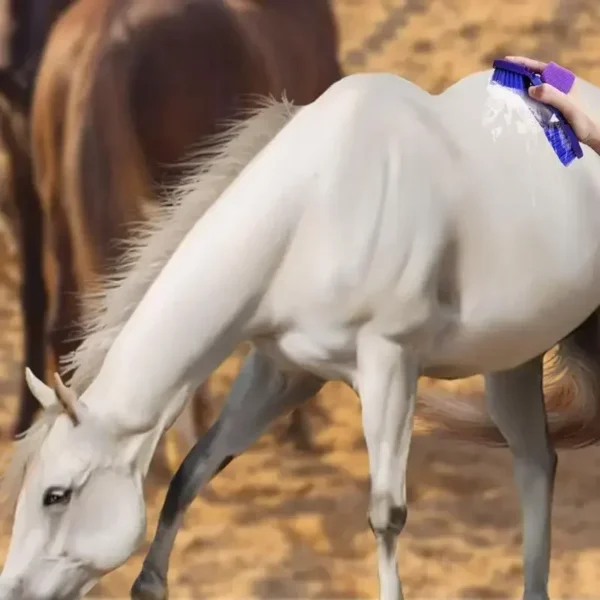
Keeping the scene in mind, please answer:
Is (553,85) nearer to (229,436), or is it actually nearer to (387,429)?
(387,429)

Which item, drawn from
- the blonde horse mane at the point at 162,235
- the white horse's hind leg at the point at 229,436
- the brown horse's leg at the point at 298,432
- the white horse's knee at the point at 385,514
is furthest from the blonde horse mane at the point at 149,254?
the brown horse's leg at the point at 298,432

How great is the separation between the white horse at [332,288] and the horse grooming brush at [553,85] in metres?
0.02

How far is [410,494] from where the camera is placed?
1250mm

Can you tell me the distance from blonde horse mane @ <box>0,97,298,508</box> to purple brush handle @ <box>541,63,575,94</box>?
0.25m

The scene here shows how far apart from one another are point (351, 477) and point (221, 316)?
0.63 meters

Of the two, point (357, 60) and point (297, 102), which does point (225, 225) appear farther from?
point (357, 60)

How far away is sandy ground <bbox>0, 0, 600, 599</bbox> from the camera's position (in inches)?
41.7

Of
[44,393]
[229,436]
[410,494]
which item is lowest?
[410,494]

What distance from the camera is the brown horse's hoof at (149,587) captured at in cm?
84

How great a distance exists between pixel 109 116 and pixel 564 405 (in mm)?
741

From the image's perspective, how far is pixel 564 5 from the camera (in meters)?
1.41

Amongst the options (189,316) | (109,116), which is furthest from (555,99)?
(109,116)

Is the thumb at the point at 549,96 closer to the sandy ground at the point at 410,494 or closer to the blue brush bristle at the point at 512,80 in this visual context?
the blue brush bristle at the point at 512,80

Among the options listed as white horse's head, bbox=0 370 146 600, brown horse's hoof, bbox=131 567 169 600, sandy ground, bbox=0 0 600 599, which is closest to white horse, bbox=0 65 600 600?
white horse's head, bbox=0 370 146 600
